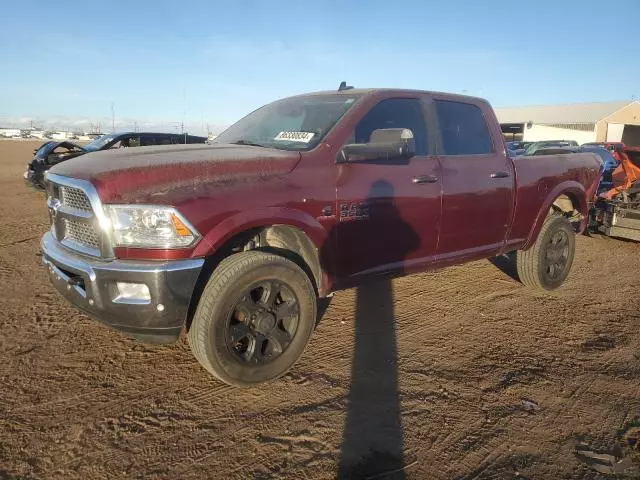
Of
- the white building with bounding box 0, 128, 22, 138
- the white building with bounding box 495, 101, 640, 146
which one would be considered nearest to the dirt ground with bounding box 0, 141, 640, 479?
the white building with bounding box 495, 101, 640, 146

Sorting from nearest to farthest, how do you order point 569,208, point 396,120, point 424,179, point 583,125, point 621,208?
point 424,179 → point 396,120 → point 569,208 → point 621,208 → point 583,125

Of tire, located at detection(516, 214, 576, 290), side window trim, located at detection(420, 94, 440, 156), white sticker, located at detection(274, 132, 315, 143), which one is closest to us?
white sticker, located at detection(274, 132, 315, 143)

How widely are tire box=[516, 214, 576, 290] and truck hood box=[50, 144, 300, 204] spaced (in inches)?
123

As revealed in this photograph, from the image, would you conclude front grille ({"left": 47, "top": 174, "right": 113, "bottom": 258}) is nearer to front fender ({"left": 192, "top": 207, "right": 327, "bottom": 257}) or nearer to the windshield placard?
front fender ({"left": 192, "top": 207, "right": 327, "bottom": 257})

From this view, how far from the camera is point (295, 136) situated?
3.69 meters

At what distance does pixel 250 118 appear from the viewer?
4.58 meters

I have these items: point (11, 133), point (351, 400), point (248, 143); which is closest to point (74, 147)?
point (248, 143)

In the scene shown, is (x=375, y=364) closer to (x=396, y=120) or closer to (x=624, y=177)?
(x=396, y=120)

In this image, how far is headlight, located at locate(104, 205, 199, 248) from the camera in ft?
8.86

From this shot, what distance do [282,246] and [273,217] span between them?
0.42 m

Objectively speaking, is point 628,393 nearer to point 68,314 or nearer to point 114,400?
point 114,400

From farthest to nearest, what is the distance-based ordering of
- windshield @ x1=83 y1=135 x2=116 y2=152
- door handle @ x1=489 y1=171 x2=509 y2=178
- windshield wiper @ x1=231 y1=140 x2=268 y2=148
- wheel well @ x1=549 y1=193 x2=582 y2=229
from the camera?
windshield @ x1=83 y1=135 x2=116 y2=152 → wheel well @ x1=549 y1=193 x2=582 y2=229 → door handle @ x1=489 y1=171 x2=509 y2=178 → windshield wiper @ x1=231 y1=140 x2=268 y2=148

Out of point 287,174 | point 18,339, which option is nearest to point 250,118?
point 287,174

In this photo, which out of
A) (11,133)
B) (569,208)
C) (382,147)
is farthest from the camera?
(11,133)
